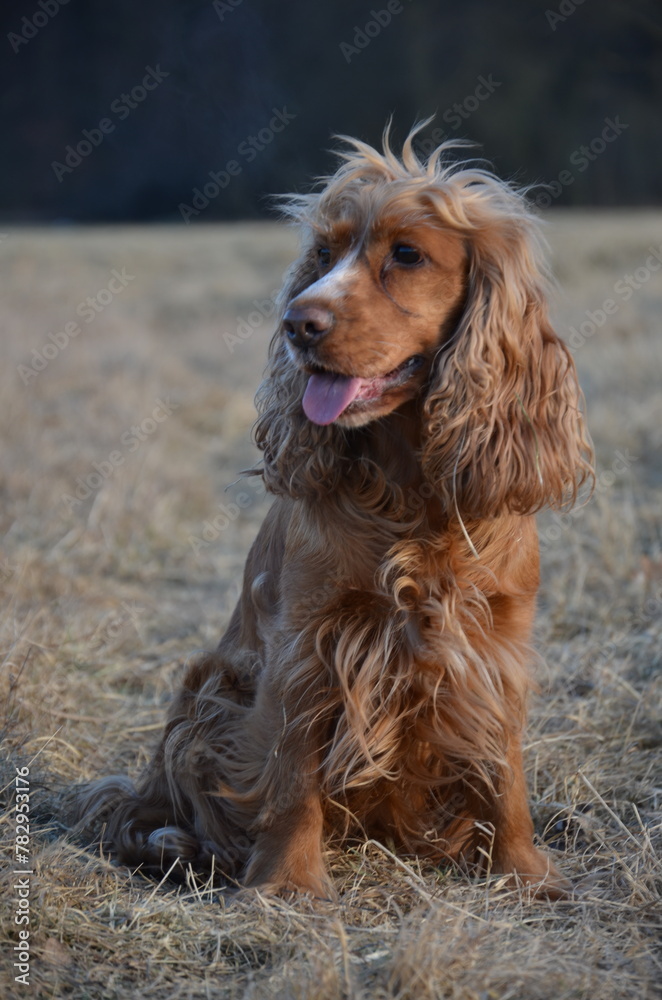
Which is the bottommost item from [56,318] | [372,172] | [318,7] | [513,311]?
[56,318]

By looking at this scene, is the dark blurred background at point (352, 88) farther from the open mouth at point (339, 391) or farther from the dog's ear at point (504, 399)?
the open mouth at point (339, 391)

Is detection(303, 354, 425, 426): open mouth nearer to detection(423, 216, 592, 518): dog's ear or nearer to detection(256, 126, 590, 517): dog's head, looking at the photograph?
detection(256, 126, 590, 517): dog's head

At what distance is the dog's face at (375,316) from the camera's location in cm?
248

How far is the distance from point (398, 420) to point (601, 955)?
132cm

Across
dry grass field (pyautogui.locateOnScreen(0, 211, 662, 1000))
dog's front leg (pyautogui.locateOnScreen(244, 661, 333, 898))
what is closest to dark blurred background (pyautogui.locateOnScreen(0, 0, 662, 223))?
dry grass field (pyautogui.locateOnScreen(0, 211, 662, 1000))

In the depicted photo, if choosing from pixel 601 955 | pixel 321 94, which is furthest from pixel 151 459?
pixel 321 94

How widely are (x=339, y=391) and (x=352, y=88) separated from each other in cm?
2608

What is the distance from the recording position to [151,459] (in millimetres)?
6188

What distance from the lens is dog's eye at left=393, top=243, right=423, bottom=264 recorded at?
8.43 ft

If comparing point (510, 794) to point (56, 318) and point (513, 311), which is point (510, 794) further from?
point (56, 318)

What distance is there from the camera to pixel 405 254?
8.45 ft

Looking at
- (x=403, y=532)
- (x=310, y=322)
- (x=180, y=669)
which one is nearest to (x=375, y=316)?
(x=310, y=322)

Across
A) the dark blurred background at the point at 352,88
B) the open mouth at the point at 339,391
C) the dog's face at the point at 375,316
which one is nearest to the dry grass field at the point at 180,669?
the dog's face at the point at 375,316

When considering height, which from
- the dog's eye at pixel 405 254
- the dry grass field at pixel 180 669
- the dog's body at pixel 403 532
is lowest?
the dry grass field at pixel 180 669
